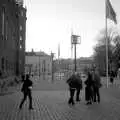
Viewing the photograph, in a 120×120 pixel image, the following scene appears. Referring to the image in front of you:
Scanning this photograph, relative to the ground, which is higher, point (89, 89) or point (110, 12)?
point (110, 12)

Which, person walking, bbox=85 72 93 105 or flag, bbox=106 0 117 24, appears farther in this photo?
flag, bbox=106 0 117 24

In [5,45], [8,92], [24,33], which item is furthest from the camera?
[24,33]

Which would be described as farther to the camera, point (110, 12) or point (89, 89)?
point (110, 12)

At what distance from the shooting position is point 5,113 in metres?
11.3

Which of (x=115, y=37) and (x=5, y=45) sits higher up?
(x=115, y=37)

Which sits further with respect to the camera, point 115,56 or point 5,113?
point 115,56

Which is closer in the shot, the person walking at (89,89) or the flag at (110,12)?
the person walking at (89,89)

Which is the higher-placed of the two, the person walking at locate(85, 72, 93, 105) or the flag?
the flag

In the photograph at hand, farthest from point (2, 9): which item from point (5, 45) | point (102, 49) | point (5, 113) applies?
point (102, 49)

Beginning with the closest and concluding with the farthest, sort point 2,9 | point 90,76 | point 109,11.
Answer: point 90,76, point 109,11, point 2,9

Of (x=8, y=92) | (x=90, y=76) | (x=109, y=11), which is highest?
(x=109, y=11)

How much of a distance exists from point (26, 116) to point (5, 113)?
126cm

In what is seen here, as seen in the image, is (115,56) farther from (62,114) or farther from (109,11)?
(62,114)

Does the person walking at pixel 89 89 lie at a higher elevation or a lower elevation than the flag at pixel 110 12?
lower
